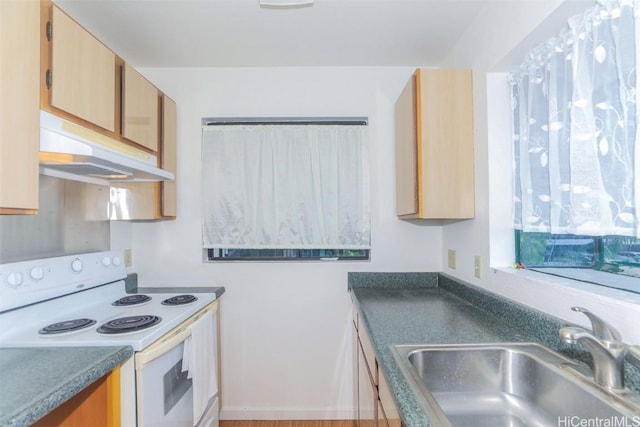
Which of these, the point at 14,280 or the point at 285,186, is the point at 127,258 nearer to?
the point at 14,280

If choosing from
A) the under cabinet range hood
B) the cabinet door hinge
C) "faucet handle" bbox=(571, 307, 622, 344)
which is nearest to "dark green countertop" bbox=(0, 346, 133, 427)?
the under cabinet range hood

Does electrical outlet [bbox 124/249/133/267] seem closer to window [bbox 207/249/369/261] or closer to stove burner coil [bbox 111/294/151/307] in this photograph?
stove burner coil [bbox 111/294/151/307]

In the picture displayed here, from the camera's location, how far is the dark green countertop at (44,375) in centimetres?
81

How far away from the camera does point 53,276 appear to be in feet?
4.92

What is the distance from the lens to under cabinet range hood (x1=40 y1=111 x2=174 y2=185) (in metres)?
1.18

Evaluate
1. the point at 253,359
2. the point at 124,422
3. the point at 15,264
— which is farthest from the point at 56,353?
the point at 253,359

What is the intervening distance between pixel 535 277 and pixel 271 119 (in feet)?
5.92

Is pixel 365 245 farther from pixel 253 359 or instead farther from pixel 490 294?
pixel 253 359

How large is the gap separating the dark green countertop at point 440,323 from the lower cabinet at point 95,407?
972 mm

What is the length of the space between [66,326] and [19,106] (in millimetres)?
879

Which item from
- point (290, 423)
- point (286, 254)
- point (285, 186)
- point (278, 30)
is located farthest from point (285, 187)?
point (290, 423)

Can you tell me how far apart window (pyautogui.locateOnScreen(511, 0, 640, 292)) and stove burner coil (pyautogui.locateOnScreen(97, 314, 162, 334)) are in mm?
1701

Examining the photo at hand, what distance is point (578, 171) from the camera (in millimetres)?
1073

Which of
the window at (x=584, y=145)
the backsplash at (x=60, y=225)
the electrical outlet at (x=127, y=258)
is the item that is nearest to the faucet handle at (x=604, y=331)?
the window at (x=584, y=145)
